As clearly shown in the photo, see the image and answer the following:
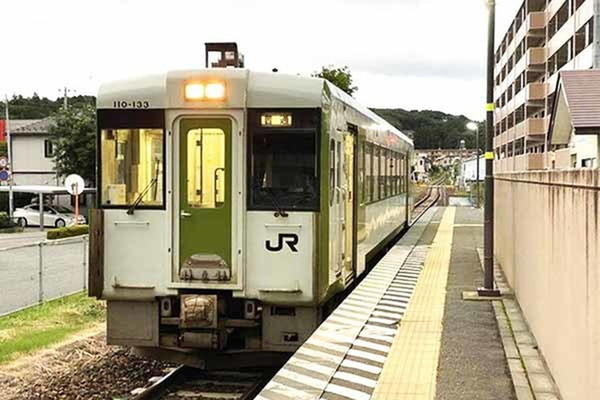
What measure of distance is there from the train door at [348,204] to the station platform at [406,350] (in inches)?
21.1

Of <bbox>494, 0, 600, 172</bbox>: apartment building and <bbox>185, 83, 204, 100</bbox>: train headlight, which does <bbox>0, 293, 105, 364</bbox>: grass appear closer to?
<bbox>185, 83, 204, 100</bbox>: train headlight

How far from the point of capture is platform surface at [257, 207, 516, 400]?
24.5 ft

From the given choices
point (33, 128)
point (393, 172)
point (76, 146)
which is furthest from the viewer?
point (33, 128)

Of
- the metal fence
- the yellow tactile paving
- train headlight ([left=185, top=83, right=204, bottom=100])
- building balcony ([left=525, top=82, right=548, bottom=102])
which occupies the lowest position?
the metal fence

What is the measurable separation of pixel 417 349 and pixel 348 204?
317 centimetres

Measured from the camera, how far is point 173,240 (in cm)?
945

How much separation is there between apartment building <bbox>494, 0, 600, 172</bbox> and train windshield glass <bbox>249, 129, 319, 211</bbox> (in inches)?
1221

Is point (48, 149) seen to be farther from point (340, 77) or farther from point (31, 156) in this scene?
point (340, 77)

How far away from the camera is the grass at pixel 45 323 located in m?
11.5

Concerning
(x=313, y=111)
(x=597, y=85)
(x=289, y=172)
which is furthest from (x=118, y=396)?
(x=597, y=85)

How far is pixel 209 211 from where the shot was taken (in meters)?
9.45

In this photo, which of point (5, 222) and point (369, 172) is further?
point (5, 222)

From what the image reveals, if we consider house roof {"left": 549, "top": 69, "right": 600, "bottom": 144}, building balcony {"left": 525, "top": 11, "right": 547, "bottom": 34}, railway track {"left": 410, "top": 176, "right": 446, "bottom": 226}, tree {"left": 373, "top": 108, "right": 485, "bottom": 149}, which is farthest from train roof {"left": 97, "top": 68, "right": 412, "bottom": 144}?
tree {"left": 373, "top": 108, "right": 485, "bottom": 149}

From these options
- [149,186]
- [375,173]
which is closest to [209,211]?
[149,186]
